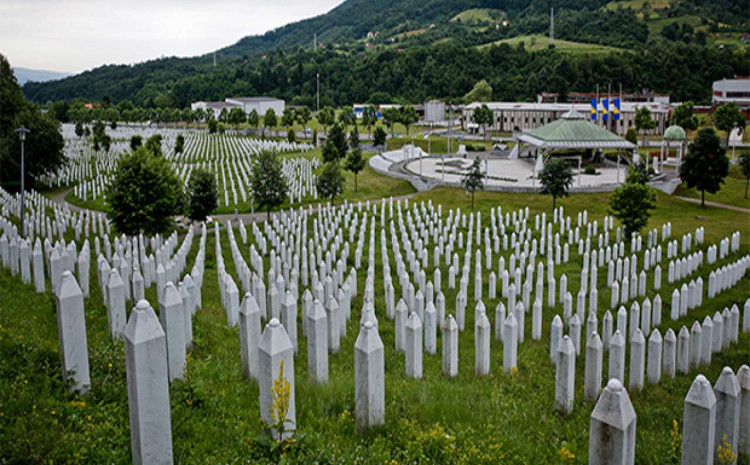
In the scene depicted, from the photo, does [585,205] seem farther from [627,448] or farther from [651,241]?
[627,448]

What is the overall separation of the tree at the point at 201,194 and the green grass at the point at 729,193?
2916 cm

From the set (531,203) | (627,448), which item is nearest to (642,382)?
(627,448)

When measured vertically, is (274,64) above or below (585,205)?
above

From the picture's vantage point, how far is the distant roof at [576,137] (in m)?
50.5

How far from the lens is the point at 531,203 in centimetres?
3609

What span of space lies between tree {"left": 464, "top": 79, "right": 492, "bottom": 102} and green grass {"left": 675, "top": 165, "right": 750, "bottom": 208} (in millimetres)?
74889

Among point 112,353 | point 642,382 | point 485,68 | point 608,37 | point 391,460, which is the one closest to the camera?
point 391,460

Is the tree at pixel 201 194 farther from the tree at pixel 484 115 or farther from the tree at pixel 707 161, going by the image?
the tree at pixel 484 115

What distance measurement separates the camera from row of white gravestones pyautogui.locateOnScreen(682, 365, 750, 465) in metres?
4.66

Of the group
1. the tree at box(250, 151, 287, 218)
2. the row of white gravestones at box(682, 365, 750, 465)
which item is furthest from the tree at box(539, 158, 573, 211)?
the row of white gravestones at box(682, 365, 750, 465)

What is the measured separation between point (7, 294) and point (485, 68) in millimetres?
128926

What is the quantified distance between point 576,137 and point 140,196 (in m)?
39.8

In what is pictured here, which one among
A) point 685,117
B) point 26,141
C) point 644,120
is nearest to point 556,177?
point 26,141

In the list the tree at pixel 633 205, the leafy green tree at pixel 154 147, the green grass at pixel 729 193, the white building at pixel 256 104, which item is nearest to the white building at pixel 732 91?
the green grass at pixel 729 193
